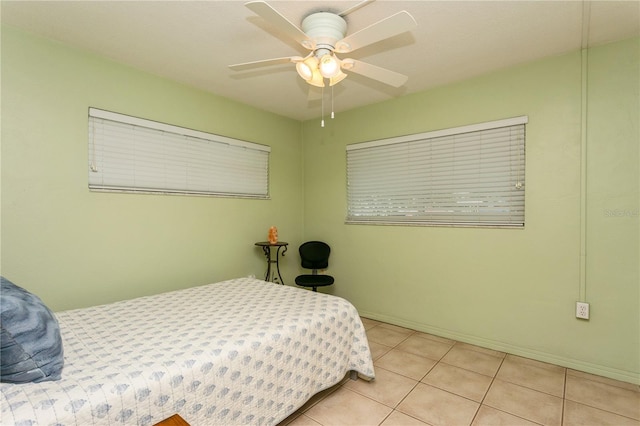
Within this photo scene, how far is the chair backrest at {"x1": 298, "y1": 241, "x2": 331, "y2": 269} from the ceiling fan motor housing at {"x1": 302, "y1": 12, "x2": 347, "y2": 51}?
7.86 feet

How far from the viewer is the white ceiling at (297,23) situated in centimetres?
184

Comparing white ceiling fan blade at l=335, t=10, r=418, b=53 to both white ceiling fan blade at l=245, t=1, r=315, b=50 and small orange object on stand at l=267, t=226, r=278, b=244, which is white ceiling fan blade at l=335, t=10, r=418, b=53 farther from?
small orange object on stand at l=267, t=226, r=278, b=244

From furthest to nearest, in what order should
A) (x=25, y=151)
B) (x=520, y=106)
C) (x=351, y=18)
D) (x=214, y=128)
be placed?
(x=214, y=128), (x=520, y=106), (x=25, y=151), (x=351, y=18)

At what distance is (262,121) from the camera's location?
368 centimetres

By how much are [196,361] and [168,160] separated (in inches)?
80.3

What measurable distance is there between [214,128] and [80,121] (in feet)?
3.73

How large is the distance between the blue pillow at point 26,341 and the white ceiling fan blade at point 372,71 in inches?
77.6

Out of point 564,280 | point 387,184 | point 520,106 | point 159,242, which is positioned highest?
point 520,106

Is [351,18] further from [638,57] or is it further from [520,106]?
[638,57]

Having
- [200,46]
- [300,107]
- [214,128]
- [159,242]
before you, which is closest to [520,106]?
[300,107]

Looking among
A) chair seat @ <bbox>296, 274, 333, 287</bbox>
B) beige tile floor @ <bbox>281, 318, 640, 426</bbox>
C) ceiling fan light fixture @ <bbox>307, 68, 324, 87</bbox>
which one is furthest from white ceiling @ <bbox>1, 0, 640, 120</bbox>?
beige tile floor @ <bbox>281, 318, 640, 426</bbox>

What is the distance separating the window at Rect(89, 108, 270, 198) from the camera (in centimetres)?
247

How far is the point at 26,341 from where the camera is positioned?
1.12m

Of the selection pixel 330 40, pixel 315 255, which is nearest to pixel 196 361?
pixel 330 40
